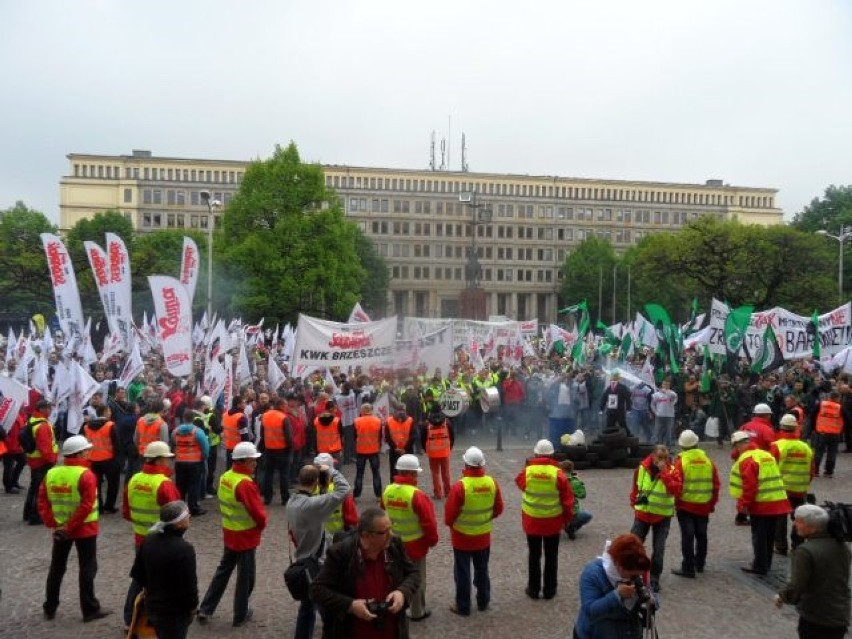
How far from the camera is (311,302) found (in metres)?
49.5

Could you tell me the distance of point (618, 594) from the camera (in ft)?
15.6

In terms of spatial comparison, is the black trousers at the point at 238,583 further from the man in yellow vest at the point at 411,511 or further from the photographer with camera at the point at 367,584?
the photographer with camera at the point at 367,584

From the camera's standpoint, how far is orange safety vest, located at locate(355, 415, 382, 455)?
12.5m

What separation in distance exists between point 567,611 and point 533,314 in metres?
108

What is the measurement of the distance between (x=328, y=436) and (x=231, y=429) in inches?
62.2

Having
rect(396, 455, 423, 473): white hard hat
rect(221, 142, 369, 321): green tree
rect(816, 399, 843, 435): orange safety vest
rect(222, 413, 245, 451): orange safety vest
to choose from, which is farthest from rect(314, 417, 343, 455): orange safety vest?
rect(221, 142, 369, 321): green tree

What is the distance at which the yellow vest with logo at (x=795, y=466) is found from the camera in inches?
396

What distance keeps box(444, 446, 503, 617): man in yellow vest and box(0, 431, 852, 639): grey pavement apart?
286 mm

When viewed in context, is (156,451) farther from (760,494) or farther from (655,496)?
→ (760,494)

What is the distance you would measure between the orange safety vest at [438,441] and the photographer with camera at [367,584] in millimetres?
7800

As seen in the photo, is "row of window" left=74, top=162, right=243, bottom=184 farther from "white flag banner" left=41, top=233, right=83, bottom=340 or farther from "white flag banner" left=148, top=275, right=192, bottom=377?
"white flag banner" left=148, top=275, right=192, bottom=377

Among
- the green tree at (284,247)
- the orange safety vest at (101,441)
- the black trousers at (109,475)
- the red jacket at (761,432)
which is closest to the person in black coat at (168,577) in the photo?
the orange safety vest at (101,441)

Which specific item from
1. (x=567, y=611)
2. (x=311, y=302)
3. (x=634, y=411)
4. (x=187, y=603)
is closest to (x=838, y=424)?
Result: (x=634, y=411)

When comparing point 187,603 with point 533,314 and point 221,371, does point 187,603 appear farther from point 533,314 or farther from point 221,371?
point 533,314
